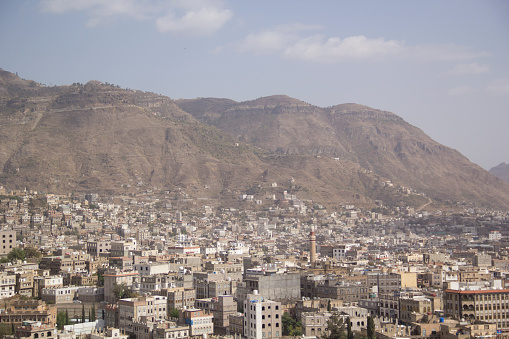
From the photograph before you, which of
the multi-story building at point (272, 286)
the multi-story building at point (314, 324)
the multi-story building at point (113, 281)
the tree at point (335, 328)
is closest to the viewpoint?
the tree at point (335, 328)

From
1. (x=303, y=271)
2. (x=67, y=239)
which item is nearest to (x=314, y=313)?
(x=303, y=271)

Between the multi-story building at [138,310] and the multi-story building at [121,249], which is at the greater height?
the multi-story building at [121,249]

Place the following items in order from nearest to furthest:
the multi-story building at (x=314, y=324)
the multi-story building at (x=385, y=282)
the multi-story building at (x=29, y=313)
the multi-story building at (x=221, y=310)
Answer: the multi-story building at (x=314, y=324)
the multi-story building at (x=29, y=313)
the multi-story building at (x=221, y=310)
the multi-story building at (x=385, y=282)

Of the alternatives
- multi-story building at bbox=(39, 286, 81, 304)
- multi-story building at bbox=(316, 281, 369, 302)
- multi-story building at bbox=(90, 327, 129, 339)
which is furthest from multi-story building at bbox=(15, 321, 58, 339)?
multi-story building at bbox=(316, 281, 369, 302)

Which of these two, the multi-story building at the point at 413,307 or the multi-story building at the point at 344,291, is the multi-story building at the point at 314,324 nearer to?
the multi-story building at the point at 413,307

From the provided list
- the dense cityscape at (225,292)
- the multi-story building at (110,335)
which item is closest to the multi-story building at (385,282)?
the dense cityscape at (225,292)

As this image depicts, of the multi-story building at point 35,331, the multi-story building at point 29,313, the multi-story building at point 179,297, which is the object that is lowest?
the multi-story building at point 35,331

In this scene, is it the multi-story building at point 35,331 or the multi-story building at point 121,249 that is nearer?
the multi-story building at point 35,331
